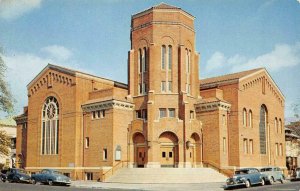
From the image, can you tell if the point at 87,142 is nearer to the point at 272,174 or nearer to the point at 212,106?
the point at 212,106

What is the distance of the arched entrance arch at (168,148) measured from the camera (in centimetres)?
4353

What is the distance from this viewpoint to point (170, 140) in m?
43.8

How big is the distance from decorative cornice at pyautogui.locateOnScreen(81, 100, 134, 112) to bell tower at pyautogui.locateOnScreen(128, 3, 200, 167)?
130cm

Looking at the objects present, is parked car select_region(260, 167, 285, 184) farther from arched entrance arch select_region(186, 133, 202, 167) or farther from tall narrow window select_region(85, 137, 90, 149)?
tall narrow window select_region(85, 137, 90, 149)

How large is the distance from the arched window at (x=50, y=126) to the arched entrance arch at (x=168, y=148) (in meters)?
12.6

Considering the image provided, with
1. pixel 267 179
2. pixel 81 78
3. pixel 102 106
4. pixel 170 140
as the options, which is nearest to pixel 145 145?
pixel 170 140

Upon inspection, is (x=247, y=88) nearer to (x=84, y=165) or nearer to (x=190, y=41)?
(x=190, y=41)

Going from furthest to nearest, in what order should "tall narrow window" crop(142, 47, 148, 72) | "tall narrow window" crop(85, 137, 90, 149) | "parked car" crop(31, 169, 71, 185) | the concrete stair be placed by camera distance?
"tall narrow window" crop(142, 47, 148, 72), "tall narrow window" crop(85, 137, 90, 149), the concrete stair, "parked car" crop(31, 169, 71, 185)

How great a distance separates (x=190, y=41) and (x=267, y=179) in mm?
18891

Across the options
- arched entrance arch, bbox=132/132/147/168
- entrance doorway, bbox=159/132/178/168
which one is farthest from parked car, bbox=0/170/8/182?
entrance doorway, bbox=159/132/178/168

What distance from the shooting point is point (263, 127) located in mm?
50375

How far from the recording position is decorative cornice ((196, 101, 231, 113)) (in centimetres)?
4377

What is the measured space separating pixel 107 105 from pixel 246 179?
56.3ft

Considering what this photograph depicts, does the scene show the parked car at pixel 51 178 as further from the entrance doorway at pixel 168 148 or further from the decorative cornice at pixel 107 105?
the entrance doorway at pixel 168 148
